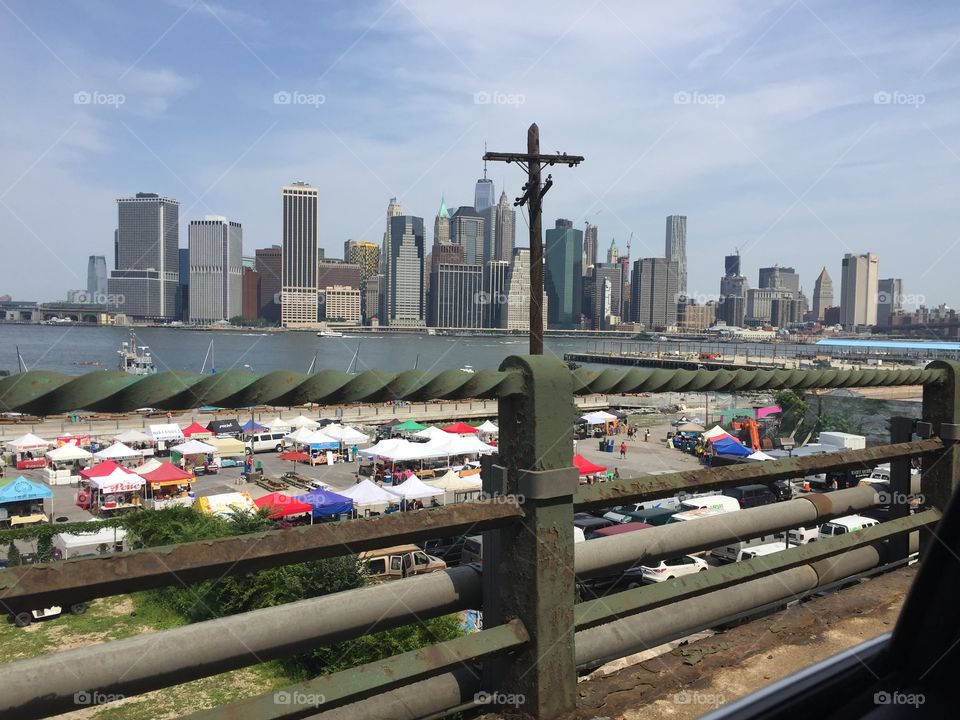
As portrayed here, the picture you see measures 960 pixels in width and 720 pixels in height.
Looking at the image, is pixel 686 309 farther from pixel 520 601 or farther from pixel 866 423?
pixel 520 601

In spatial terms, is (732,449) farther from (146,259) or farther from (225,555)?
(146,259)

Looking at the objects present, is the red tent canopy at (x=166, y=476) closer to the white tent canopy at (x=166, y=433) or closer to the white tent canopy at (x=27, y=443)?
the white tent canopy at (x=166, y=433)

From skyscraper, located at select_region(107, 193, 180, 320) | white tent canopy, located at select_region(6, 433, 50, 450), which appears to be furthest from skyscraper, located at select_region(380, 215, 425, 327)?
white tent canopy, located at select_region(6, 433, 50, 450)

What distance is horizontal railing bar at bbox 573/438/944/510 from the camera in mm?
1850

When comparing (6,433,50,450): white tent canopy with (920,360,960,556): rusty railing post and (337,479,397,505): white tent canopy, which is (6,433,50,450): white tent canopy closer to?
(337,479,397,505): white tent canopy

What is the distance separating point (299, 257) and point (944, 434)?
150m

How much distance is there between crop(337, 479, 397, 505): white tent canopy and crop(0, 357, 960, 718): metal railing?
1454 cm

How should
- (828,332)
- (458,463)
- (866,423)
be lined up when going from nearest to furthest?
(458,463) < (866,423) < (828,332)

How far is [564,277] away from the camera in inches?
7087

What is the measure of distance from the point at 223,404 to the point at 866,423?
3382 cm

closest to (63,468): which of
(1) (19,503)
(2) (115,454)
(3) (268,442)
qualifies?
(2) (115,454)

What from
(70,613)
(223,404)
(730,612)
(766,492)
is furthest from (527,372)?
(766,492)

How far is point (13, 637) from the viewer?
10.7 metres

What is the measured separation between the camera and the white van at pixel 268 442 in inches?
1167
